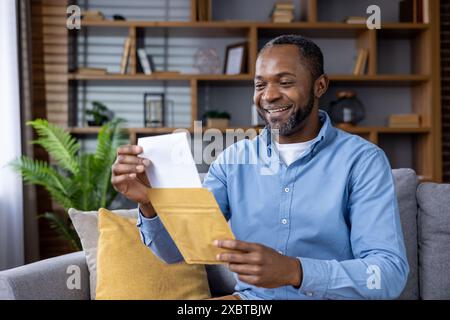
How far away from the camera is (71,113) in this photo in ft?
14.0

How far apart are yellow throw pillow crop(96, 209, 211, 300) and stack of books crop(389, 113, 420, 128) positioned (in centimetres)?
255

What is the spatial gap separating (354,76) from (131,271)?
2579 mm

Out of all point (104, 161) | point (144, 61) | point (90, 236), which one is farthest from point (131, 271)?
point (144, 61)

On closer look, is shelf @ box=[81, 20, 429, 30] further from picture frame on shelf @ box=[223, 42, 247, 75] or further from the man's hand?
the man's hand

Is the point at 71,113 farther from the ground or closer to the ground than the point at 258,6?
closer to the ground

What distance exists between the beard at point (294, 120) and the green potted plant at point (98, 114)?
2.67 meters

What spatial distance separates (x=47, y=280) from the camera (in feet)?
6.06

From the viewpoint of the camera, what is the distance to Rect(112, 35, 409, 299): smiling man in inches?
53.1

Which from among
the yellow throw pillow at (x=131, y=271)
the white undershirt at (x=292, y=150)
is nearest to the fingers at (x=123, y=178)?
the white undershirt at (x=292, y=150)

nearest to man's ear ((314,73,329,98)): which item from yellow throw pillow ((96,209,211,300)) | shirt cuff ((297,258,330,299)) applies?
shirt cuff ((297,258,330,299))

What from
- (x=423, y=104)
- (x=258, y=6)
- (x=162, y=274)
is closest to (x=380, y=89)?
(x=423, y=104)

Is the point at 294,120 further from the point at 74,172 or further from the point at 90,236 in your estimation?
the point at 74,172
